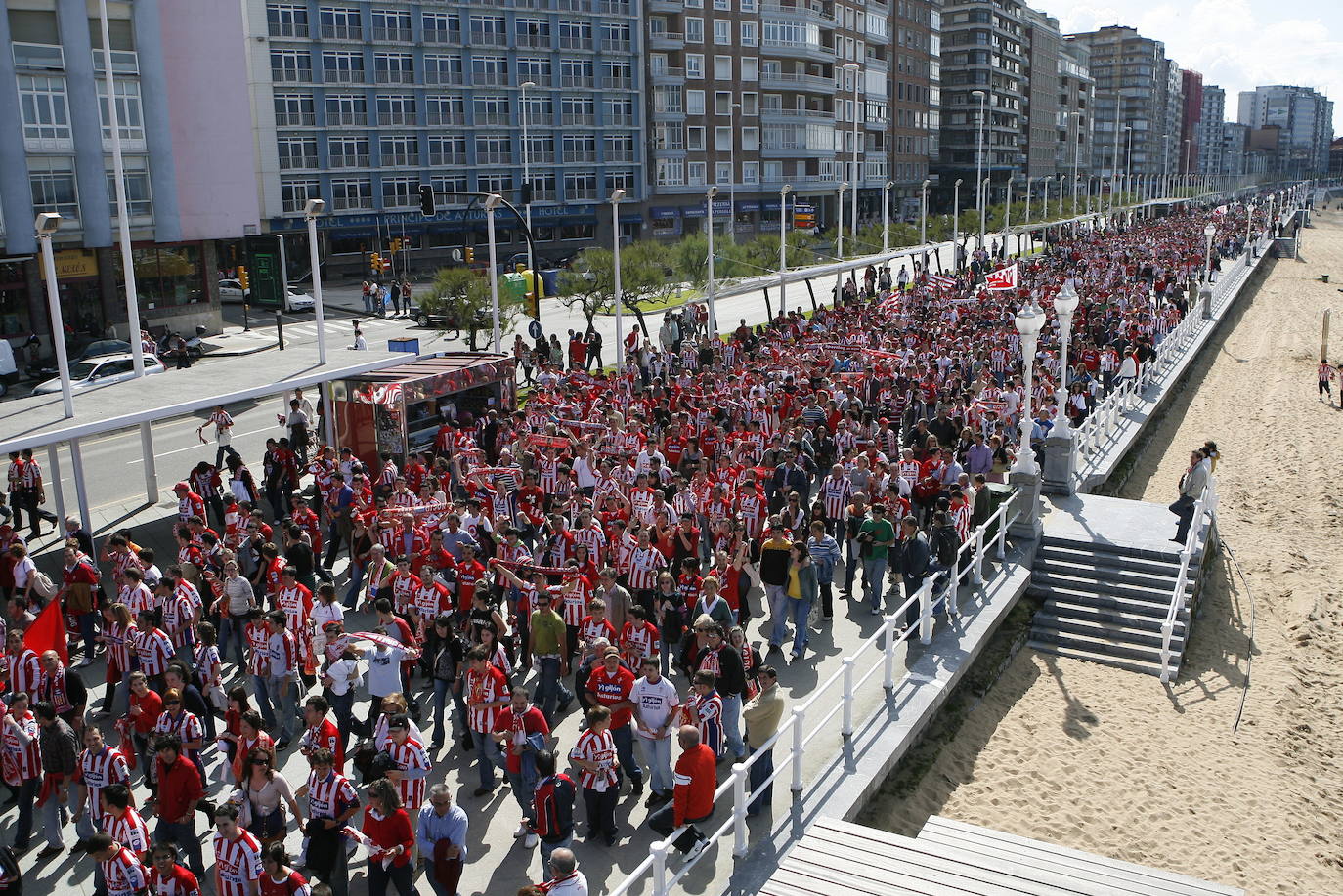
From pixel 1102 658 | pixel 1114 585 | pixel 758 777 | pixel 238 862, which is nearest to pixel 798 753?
pixel 758 777

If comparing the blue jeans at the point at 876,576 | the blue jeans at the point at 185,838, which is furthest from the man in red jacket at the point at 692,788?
the blue jeans at the point at 876,576

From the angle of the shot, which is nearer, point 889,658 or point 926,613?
point 889,658

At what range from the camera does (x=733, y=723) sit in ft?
34.9

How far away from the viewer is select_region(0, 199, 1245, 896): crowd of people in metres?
8.76

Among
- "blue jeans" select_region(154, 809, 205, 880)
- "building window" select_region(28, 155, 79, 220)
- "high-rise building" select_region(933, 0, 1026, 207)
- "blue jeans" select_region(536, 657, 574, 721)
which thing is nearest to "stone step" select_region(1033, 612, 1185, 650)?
"blue jeans" select_region(536, 657, 574, 721)

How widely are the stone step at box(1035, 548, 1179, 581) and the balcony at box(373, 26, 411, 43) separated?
56358mm

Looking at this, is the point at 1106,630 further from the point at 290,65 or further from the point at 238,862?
the point at 290,65

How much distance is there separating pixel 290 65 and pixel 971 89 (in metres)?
82.5

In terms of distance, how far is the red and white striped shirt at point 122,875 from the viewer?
7.74 metres

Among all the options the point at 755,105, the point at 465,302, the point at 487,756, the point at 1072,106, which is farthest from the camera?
the point at 1072,106

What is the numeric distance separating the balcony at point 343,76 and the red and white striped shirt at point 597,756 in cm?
5969

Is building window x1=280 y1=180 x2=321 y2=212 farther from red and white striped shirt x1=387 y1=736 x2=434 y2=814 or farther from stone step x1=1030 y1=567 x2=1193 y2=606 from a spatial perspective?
red and white striped shirt x1=387 y1=736 x2=434 y2=814

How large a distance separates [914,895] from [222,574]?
866 centimetres

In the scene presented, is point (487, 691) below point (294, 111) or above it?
below
